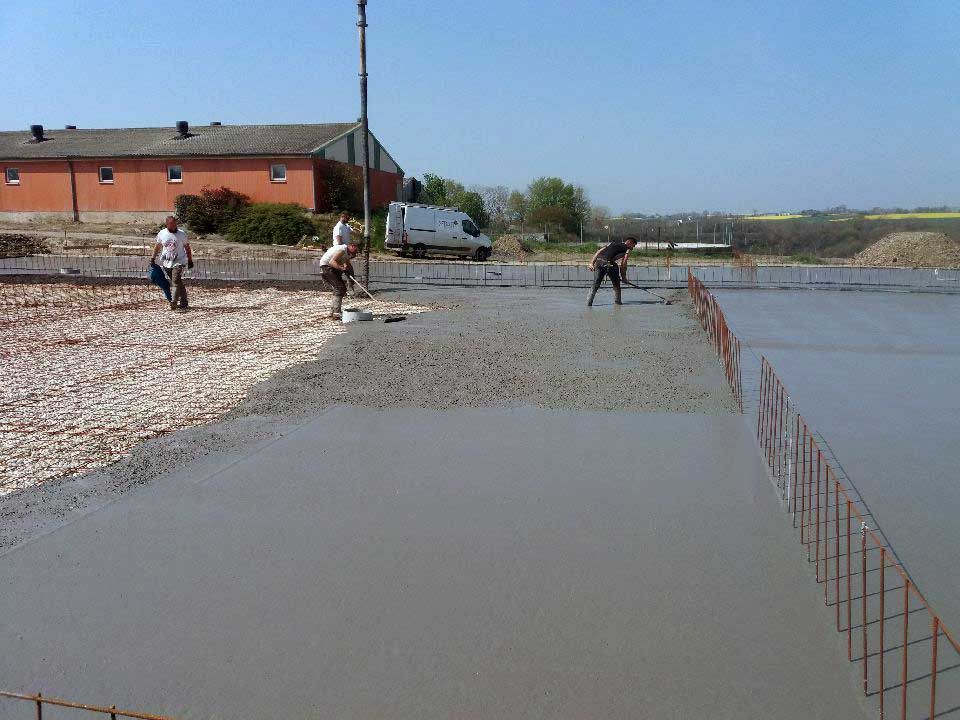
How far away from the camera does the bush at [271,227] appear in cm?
3041

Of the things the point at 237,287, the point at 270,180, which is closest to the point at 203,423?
the point at 237,287

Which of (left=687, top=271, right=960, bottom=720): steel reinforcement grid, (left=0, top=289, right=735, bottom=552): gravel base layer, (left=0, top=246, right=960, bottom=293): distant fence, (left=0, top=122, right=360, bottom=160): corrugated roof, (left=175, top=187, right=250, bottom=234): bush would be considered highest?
(left=0, top=122, right=360, bottom=160): corrugated roof

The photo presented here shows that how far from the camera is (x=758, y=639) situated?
3785 millimetres

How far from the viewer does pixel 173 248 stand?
13.5 meters

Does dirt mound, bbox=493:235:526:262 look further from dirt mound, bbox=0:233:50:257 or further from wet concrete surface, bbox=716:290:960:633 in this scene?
wet concrete surface, bbox=716:290:960:633

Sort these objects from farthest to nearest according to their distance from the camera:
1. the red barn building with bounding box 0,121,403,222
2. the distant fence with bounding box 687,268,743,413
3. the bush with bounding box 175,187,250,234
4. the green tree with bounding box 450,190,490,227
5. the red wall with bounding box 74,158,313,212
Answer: the green tree with bounding box 450,190,490,227 < the red barn building with bounding box 0,121,403,222 < the red wall with bounding box 74,158,313,212 < the bush with bounding box 175,187,250,234 < the distant fence with bounding box 687,268,743,413

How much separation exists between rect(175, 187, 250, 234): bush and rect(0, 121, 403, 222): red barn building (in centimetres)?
111

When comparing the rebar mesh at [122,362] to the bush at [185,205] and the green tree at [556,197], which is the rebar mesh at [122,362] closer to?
the bush at [185,205]

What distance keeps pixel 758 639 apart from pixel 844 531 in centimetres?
156

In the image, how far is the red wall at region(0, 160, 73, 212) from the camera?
34750 mm

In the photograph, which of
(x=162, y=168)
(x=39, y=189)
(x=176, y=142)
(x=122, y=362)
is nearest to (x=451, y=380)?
(x=122, y=362)

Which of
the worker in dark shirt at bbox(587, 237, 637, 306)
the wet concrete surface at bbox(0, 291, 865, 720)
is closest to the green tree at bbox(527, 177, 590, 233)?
the worker in dark shirt at bbox(587, 237, 637, 306)

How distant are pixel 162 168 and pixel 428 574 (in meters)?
32.6

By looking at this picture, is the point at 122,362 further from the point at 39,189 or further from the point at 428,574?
the point at 39,189
